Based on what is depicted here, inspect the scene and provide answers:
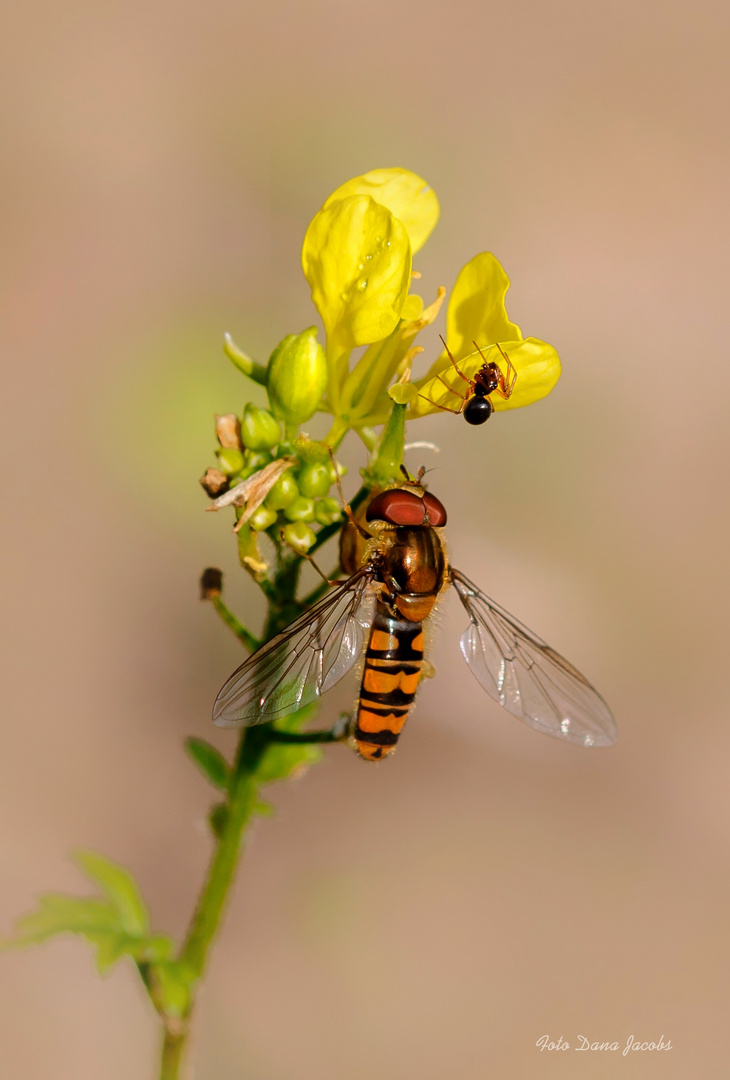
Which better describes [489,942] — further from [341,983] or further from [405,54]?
[405,54]

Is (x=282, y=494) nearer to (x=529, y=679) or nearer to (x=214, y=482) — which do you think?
(x=214, y=482)

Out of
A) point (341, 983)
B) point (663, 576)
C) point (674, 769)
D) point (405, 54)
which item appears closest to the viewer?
point (341, 983)

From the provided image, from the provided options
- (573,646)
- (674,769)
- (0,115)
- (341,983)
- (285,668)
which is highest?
(0,115)

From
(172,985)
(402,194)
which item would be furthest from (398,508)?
(172,985)

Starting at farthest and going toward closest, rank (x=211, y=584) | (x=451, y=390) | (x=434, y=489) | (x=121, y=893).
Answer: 1. (x=434, y=489)
2. (x=121, y=893)
3. (x=211, y=584)
4. (x=451, y=390)

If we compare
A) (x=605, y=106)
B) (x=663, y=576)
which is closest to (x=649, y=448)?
(x=663, y=576)

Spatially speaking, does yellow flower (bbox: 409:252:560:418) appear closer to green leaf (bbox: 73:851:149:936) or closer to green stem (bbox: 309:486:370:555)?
green stem (bbox: 309:486:370:555)

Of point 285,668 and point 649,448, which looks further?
point 649,448

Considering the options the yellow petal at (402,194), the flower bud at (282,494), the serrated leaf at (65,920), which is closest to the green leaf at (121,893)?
the serrated leaf at (65,920)

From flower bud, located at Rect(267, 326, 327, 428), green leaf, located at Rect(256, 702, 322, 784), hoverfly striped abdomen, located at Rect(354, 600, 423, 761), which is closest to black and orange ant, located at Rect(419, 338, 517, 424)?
flower bud, located at Rect(267, 326, 327, 428)
